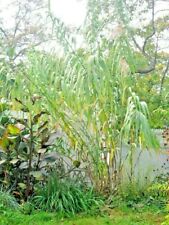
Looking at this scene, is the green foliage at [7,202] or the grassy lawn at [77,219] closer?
the grassy lawn at [77,219]

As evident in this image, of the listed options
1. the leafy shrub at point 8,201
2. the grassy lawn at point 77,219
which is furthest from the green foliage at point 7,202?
the grassy lawn at point 77,219

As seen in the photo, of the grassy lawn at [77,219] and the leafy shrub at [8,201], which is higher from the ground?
the leafy shrub at [8,201]

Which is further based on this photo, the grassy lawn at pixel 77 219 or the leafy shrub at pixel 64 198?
the leafy shrub at pixel 64 198

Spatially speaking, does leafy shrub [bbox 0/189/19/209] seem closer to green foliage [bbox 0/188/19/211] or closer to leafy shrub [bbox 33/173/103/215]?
green foliage [bbox 0/188/19/211]

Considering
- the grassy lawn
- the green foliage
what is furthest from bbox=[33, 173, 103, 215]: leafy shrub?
the green foliage

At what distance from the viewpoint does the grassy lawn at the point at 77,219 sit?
15.0 feet

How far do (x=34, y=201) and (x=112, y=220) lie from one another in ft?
3.49

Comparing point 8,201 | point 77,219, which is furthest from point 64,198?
point 8,201

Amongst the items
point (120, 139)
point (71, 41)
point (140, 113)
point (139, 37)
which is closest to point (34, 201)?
point (120, 139)

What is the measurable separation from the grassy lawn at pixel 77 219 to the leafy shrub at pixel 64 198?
0.17 m

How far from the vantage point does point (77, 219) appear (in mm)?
4758

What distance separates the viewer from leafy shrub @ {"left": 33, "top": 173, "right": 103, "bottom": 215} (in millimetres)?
4980

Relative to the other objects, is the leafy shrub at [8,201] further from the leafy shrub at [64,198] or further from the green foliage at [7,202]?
the leafy shrub at [64,198]

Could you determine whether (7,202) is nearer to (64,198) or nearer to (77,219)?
(64,198)
